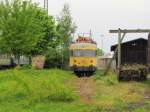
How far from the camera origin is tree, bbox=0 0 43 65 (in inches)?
2295

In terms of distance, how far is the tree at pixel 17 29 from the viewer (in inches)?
2295

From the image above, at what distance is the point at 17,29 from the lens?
192ft

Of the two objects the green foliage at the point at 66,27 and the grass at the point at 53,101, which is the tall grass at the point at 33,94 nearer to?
the grass at the point at 53,101

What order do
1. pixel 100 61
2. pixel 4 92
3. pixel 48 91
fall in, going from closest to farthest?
1. pixel 48 91
2. pixel 4 92
3. pixel 100 61

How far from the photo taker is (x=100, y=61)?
89562 millimetres

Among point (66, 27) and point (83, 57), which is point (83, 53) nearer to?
point (83, 57)

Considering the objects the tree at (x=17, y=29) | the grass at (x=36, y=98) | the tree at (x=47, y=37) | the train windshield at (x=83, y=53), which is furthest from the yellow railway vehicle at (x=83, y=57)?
the grass at (x=36, y=98)

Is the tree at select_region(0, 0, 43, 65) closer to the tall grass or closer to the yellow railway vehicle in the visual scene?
the yellow railway vehicle

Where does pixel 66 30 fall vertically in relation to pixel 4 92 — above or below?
above

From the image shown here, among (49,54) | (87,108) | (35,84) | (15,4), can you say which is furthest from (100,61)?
(87,108)

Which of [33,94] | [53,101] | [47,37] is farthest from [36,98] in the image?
[47,37]

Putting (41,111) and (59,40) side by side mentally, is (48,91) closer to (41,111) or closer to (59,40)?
(41,111)

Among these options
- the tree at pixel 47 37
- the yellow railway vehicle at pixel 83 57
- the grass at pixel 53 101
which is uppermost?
the tree at pixel 47 37

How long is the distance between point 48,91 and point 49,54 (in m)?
47.4
